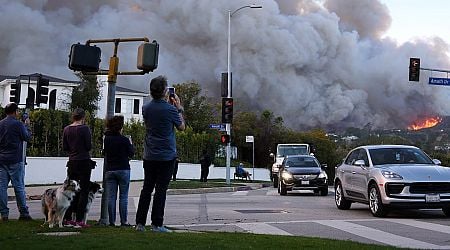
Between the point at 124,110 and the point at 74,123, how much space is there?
6502 centimetres

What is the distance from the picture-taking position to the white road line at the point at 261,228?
971cm

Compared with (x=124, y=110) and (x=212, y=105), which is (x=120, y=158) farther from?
(x=124, y=110)

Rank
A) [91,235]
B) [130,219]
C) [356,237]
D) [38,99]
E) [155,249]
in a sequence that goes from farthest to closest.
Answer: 1. [38,99]
2. [130,219]
3. [356,237]
4. [91,235]
5. [155,249]

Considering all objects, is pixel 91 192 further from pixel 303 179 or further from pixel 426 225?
pixel 303 179

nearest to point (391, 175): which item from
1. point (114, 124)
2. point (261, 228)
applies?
point (261, 228)

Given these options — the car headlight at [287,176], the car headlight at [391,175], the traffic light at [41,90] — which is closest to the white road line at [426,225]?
the car headlight at [391,175]

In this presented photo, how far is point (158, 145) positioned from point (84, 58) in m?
2.19

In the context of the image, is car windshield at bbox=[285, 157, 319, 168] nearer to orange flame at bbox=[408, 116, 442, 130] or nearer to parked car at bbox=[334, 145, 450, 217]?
parked car at bbox=[334, 145, 450, 217]

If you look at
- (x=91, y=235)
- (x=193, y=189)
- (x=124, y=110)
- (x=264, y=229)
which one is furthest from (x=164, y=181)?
(x=124, y=110)

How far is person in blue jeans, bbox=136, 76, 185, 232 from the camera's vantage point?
27.2 feet

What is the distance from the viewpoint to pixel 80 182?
9.28 meters

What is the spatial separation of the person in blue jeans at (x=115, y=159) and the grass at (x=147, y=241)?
1098 millimetres

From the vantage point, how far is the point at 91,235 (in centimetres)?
788

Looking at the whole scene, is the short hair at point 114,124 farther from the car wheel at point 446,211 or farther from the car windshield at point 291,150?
the car windshield at point 291,150
